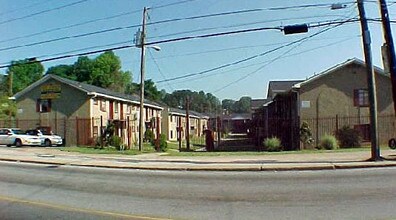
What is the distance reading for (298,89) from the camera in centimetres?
3123

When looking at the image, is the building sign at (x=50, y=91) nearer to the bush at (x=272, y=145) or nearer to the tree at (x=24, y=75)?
the bush at (x=272, y=145)

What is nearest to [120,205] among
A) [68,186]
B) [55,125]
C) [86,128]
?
[68,186]

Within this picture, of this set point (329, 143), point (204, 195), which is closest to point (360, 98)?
point (329, 143)

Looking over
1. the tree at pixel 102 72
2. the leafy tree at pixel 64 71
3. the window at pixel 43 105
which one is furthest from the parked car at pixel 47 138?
the leafy tree at pixel 64 71

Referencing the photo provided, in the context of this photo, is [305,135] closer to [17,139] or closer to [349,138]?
[349,138]

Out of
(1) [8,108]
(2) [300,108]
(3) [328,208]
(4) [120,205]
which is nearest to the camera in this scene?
(3) [328,208]

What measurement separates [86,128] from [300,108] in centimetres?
1791

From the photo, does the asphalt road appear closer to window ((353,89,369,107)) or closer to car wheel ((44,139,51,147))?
window ((353,89,369,107))

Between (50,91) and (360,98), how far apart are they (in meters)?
27.1

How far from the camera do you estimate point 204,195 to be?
9.82m

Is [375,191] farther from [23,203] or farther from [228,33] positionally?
[228,33]

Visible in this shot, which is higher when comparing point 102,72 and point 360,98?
point 102,72

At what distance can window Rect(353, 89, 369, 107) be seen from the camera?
30.8m

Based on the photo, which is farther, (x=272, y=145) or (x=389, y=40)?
(x=272, y=145)
